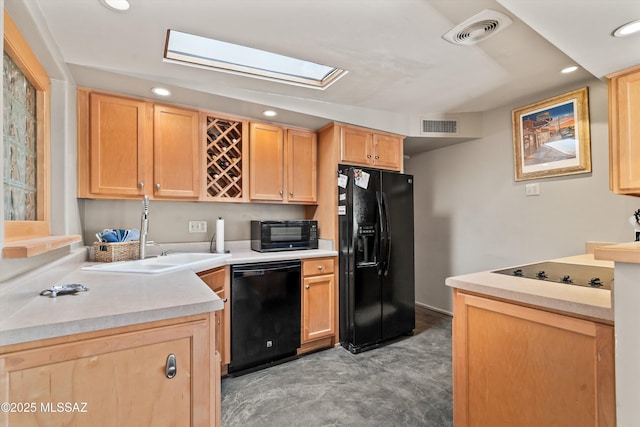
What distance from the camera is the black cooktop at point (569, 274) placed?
128 cm

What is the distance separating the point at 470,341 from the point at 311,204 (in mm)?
2054

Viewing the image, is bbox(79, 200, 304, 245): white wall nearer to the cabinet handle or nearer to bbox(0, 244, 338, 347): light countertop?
bbox(0, 244, 338, 347): light countertop

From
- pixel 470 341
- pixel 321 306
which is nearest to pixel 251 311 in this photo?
pixel 321 306

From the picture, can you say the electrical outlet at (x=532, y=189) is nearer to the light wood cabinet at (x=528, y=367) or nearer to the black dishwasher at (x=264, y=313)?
the light wood cabinet at (x=528, y=367)

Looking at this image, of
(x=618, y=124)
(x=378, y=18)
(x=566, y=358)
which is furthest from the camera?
(x=618, y=124)

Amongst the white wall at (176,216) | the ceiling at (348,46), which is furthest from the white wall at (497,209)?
the white wall at (176,216)

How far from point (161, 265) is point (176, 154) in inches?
37.2

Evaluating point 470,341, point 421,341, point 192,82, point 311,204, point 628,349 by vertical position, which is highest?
point 192,82

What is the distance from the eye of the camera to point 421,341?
2.85 meters

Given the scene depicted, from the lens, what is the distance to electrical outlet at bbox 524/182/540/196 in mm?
2795

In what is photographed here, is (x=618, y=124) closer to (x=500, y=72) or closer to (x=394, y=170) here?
(x=500, y=72)

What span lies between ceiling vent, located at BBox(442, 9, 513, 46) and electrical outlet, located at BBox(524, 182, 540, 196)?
1.69 meters

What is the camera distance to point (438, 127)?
3.23 m

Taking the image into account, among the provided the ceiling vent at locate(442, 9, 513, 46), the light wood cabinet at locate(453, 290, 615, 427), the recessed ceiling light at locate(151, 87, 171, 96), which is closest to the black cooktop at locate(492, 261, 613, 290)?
the light wood cabinet at locate(453, 290, 615, 427)
